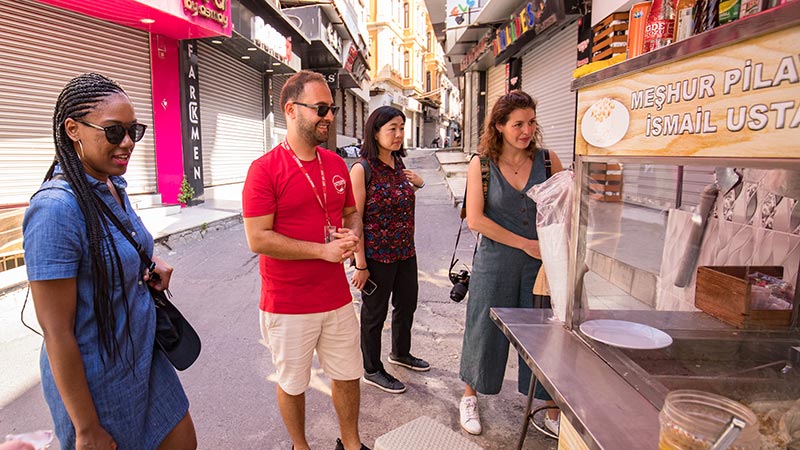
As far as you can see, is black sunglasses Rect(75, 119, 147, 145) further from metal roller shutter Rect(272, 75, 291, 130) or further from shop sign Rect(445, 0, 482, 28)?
metal roller shutter Rect(272, 75, 291, 130)

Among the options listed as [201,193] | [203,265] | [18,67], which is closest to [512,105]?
[203,265]

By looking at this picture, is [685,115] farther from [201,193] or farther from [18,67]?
[201,193]

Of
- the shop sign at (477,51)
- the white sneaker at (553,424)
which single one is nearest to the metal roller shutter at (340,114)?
the shop sign at (477,51)

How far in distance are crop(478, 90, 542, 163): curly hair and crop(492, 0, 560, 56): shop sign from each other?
6469 mm

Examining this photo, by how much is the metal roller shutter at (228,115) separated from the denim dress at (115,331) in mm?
9800

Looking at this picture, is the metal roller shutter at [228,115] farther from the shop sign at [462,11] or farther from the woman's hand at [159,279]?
the woman's hand at [159,279]

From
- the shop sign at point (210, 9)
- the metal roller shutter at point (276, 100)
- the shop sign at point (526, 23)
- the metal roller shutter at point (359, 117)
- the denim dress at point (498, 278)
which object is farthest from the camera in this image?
the metal roller shutter at point (359, 117)

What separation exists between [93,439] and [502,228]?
6.58 ft

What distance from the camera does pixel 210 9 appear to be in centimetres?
874

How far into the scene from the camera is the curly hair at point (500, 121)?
8.55 feet

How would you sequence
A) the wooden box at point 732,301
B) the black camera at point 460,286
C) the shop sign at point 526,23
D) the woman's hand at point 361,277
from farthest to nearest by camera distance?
1. the shop sign at point 526,23
2. the black camera at point 460,286
3. the woman's hand at point 361,277
4. the wooden box at point 732,301

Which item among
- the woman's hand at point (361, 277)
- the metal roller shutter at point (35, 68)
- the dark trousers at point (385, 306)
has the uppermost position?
the metal roller shutter at point (35, 68)

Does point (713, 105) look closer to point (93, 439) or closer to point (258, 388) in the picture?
point (93, 439)

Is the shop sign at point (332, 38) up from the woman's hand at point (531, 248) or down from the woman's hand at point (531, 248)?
up
